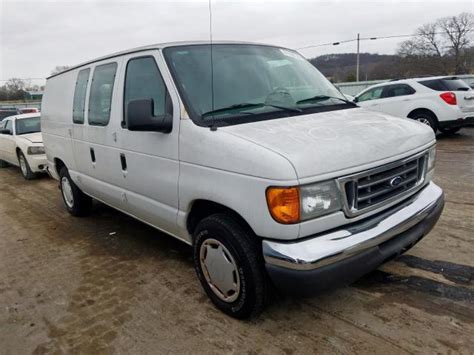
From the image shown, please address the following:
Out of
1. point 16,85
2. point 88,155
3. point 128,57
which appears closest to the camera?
point 128,57

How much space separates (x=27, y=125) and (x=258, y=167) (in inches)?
366

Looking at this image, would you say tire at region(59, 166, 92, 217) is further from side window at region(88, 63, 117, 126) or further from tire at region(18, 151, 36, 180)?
tire at region(18, 151, 36, 180)

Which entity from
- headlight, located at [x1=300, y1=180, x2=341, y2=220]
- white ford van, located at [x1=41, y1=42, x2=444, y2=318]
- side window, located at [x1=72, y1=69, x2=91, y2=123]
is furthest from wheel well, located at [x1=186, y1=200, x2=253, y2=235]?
side window, located at [x1=72, y1=69, x2=91, y2=123]

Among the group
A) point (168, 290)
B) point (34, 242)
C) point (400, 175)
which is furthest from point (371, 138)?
point (34, 242)

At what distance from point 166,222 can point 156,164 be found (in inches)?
20.6

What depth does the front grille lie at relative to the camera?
253 centimetres

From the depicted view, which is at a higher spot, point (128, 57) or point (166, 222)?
point (128, 57)

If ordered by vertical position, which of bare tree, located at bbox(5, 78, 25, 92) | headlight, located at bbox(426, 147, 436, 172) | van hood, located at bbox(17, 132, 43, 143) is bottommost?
van hood, located at bbox(17, 132, 43, 143)

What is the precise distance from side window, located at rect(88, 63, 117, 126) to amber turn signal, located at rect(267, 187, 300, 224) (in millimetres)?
2358

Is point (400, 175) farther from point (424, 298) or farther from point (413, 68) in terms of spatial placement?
point (413, 68)

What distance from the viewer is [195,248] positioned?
3.12 metres

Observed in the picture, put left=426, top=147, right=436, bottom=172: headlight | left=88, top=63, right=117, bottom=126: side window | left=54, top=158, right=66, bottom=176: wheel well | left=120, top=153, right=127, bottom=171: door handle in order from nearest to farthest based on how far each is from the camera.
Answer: left=426, top=147, right=436, bottom=172: headlight
left=120, top=153, right=127, bottom=171: door handle
left=88, top=63, right=117, bottom=126: side window
left=54, top=158, right=66, bottom=176: wheel well

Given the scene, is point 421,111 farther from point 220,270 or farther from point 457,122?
point 220,270

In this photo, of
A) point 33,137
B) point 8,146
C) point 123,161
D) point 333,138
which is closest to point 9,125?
point 8,146
